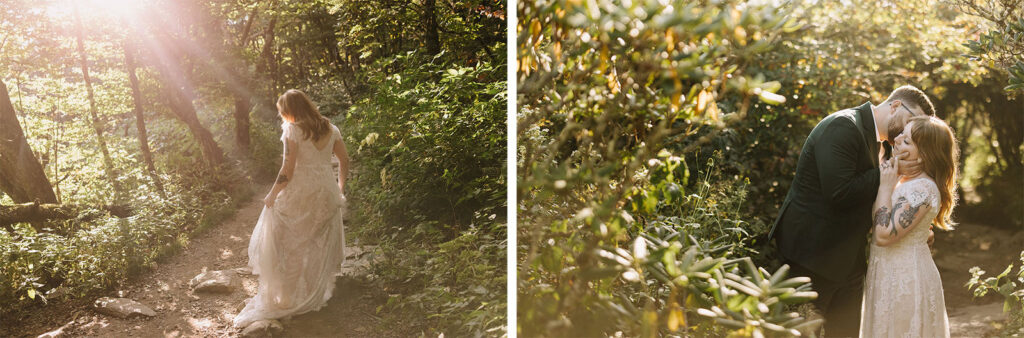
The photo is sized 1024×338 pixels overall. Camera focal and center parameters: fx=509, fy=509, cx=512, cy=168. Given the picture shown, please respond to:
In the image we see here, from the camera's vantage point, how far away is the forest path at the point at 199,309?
1374mm

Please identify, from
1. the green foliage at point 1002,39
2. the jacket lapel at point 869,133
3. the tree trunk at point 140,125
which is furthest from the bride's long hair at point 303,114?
the green foliage at point 1002,39

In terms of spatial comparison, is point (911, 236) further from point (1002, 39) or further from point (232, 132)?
point (232, 132)

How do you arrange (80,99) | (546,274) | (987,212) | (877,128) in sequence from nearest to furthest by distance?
(546,274)
(80,99)
(877,128)
(987,212)

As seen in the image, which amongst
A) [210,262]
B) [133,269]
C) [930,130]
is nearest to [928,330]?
[930,130]

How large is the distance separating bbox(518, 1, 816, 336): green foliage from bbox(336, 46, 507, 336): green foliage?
1.07 feet

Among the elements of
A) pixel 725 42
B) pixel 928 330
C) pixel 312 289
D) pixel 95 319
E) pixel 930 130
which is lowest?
pixel 928 330

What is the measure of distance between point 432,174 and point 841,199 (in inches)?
55.8

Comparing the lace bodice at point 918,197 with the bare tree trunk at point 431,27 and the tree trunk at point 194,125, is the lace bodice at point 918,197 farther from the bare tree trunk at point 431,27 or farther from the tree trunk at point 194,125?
the tree trunk at point 194,125

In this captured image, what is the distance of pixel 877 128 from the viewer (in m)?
1.82

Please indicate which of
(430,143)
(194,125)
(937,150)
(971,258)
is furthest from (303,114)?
(971,258)

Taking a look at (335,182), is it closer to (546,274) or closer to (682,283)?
(546,274)

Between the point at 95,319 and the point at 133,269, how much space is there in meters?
0.15

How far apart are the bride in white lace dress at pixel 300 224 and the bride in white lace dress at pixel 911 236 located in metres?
1.85

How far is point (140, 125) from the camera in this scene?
146 cm
